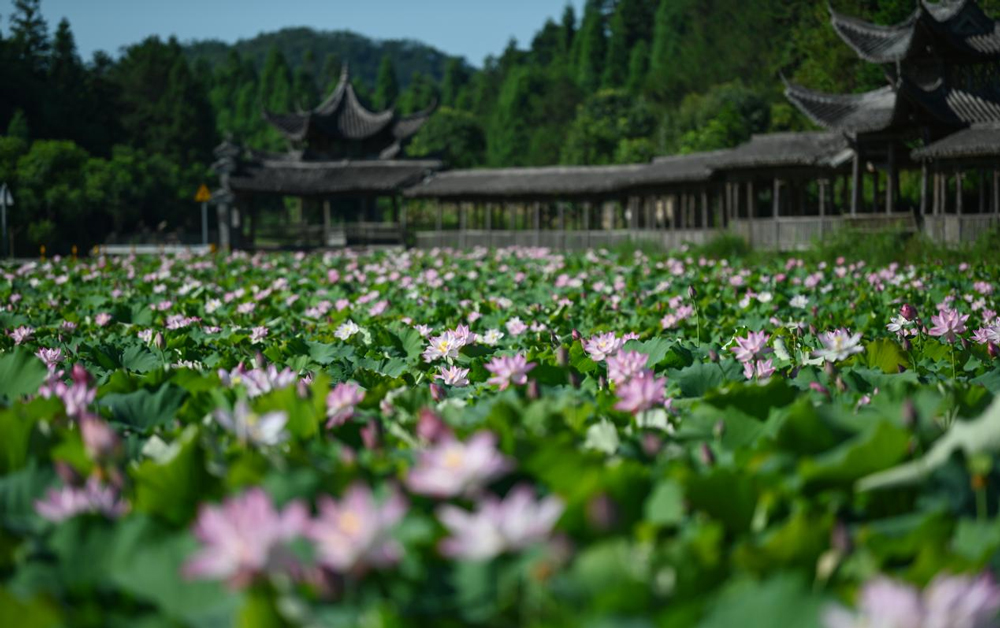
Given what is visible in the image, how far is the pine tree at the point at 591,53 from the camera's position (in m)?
72.6

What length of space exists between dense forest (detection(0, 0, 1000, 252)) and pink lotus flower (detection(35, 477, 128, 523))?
2392cm

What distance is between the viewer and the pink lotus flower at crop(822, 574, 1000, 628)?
0.95 meters

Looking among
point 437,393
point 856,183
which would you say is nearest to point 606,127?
point 856,183

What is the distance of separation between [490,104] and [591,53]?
1094cm

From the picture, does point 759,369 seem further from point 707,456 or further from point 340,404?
point 340,404

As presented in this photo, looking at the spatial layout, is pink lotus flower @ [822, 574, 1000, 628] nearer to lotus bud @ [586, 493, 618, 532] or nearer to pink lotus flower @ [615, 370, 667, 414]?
lotus bud @ [586, 493, 618, 532]

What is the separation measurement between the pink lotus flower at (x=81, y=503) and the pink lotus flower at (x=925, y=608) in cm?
96

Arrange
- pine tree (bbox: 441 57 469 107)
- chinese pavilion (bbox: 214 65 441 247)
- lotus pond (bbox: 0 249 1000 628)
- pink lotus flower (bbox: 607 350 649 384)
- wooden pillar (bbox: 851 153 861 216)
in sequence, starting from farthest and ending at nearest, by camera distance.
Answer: pine tree (bbox: 441 57 469 107), chinese pavilion (bbox: 214 65 441 247), wooden pillar (bbox: 851 153 861 216), pink lotus flower (bbox: 607 350 649 384), lotus pond (bbox: 0 249 1000 628)

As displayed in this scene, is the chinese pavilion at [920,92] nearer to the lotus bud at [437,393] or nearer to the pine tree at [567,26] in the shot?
the lotus bud at [437,393]

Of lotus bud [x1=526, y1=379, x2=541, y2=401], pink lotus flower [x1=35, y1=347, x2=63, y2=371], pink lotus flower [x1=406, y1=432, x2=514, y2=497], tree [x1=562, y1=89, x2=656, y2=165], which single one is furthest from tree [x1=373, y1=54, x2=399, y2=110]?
pink lotus flower [x1=406, y1=432, x2=514, y2=497]

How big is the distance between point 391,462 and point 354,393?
0.44 meters

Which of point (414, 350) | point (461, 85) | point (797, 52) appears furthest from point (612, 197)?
point (461, 85)

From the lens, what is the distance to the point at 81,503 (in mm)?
1337

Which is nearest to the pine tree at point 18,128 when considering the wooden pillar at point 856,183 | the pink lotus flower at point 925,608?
the wooden pillar at point 856,183
